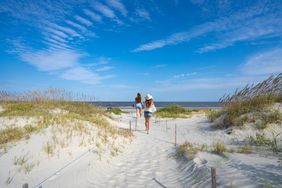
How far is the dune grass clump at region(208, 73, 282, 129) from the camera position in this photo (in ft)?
28.9

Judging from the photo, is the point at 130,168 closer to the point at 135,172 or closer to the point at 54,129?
the point at 135,172

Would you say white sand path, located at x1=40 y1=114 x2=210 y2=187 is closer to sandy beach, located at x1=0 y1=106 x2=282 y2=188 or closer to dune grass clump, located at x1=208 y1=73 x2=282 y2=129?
sandy beach, located at x1=0 y1=106 x2=282 y2=188

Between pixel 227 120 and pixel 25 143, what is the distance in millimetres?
8218

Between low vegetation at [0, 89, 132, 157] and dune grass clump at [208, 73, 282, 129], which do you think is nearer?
low vegetation at [0, 89, 132, 157]

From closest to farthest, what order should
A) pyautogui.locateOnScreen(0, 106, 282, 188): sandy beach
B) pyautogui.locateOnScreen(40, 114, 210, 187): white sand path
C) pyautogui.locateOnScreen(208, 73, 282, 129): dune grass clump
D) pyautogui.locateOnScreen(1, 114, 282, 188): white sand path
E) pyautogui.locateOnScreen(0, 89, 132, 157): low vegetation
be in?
pyautogui.locateOnScreen(1, 114, 282, 188): white sand path → pyautogui.locateOnScreen(0, 106, 282, 188): sandy beach → pyautogui.locateOnScreen(40, 114, 210, 187): white sand path → pyautogui.locateOnScreen(0, 89, 132, 157): low vegetation → pyautogui.locateOnScreen(208, 73, 282, 129): dune grass clump

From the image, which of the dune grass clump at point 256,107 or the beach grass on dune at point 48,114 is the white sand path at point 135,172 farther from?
the dune grass clump at point 256,107

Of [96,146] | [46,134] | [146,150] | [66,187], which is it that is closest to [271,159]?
[146,150]

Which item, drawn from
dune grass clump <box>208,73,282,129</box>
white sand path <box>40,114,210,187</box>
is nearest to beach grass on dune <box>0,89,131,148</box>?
white sand path <box>40,114,210,187</box>

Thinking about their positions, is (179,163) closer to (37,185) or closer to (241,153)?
(241,153)

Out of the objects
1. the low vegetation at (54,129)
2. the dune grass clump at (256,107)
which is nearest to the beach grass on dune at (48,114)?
the low vegetation at (54,129)

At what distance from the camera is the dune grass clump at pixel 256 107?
881cm

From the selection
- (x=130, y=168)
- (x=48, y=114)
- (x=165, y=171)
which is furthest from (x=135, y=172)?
(x=48, y=114)

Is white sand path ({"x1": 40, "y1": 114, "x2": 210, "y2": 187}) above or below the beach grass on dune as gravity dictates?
below

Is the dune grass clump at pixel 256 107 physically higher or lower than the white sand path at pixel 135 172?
higher
